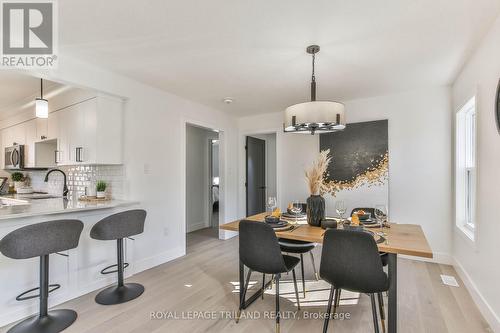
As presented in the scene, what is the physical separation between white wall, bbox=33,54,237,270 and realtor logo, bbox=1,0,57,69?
277 mm

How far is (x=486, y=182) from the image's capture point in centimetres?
219

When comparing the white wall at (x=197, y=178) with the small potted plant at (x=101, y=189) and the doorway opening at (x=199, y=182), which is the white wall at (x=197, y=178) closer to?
the doorway opening at (x=199, y=182)

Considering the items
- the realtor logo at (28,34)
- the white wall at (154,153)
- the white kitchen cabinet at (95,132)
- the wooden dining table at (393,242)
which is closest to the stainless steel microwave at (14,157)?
the white kitchen cabinet at (95,132)

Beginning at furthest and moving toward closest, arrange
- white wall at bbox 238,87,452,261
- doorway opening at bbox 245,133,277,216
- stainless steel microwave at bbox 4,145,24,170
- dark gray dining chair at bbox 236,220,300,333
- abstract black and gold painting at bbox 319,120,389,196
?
1. doorway opening at bbox 245,133,277,216
2. stainless steel microwave at bbox 4,145,24,170
3. abstract black and gold painting at bbox 319,120,389,196
4. white wall at bbox 238,87,452,261
5. dark gray dining chair at bbox 236,220,300,333

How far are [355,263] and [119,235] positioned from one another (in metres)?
2.24

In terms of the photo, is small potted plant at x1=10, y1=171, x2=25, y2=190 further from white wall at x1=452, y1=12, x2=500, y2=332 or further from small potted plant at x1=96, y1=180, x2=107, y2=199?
white wall at x1=452, y1=12, x2=500, y2=332

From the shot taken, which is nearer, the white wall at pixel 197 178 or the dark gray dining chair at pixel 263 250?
the dark gray dining chair at pixel 263 250

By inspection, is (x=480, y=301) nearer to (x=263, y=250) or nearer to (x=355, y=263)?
(x=355, y=263)

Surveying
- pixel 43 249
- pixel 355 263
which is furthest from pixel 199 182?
pixel 355 263

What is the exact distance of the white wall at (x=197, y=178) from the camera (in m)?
5.37

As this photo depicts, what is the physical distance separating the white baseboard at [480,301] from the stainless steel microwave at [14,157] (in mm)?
6600

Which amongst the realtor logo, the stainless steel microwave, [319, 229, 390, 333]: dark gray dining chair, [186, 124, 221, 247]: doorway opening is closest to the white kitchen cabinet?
the realtor logo

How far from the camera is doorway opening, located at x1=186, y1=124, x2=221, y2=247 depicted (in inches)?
211

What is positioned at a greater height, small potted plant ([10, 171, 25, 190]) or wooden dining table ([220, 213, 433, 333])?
small potted plant ([10, 171, 25, 190])
